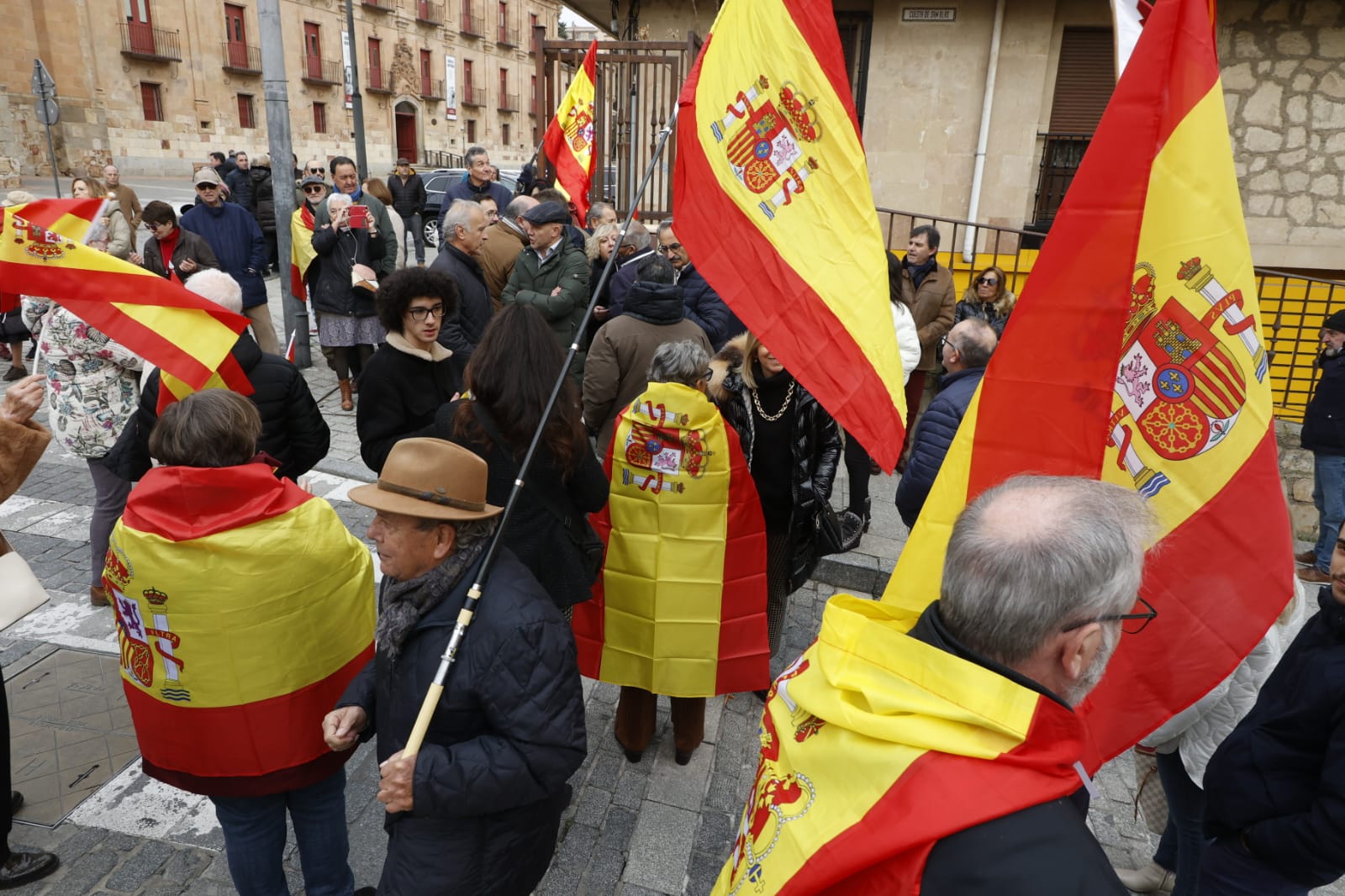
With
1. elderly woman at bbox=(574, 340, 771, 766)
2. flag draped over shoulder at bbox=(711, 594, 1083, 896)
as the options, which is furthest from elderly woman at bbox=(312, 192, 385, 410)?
flag draped over shoulder at bbox=(711, 594, 1083, 896)

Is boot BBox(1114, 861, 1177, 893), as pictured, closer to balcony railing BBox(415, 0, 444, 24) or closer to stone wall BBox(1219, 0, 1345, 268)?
stone wall BBox(1219, 0, 1345, 268)

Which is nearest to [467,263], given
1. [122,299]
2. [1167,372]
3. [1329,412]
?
[122,299]

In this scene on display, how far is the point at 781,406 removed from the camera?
12.7 feet

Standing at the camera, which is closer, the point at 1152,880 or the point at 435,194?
the point at 1152,880

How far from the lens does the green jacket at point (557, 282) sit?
5891 millimetres

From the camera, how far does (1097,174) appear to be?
2.07 metres

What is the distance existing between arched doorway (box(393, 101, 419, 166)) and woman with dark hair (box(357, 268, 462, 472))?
46.5 m

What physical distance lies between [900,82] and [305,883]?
385 inches

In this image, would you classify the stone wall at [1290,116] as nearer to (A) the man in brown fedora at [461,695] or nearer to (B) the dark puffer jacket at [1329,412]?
(B) the dark puffer jacket at [1329,412]

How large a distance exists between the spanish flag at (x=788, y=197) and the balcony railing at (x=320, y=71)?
140 feet

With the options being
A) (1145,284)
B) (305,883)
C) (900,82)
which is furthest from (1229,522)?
(900,82)

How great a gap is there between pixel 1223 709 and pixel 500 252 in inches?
218

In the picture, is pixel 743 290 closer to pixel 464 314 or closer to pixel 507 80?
pixel 464 314

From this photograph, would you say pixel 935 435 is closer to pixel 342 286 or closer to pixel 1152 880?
pixel 1152 880
